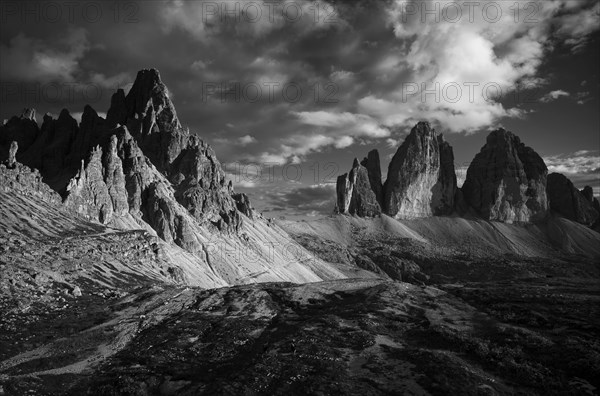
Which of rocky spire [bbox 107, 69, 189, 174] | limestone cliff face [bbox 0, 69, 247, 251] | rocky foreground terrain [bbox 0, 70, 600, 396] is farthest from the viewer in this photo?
rocky spire [bbox 107, 69, 189, 174]

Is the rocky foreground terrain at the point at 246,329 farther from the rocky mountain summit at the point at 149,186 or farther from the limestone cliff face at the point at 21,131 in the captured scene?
the limestone cliff face at the point at 21,131

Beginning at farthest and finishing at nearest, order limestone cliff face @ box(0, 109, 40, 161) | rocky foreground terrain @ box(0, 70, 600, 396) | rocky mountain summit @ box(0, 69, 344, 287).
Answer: limestone cliff face @ box(0, 109, 40, 161)
rocky mountain summit @ box(0, 69, 344, 287)
rocky foreground terrain @ box(0, 70, 600, 396)

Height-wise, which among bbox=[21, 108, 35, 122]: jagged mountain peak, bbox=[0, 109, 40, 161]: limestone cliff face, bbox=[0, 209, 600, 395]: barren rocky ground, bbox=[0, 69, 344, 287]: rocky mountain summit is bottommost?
bbox=[0, 209, 600, 395]: barren rocky ground

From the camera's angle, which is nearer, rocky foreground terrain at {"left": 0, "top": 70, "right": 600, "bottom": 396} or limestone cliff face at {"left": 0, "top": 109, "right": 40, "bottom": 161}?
rocky foreground terrain at {"left": 0, "top": 70, "right": 600, "bottom": 396}

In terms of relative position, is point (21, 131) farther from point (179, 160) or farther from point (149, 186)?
point (149, 186)

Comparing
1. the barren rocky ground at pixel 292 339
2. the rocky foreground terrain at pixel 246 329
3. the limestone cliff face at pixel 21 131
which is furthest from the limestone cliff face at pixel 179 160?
the barren rocky ground at pixel 292 339

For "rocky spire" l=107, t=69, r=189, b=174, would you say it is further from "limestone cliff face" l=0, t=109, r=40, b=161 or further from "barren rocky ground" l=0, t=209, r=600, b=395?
"barren rocky ground" l=0, t=209, r=600, b=395

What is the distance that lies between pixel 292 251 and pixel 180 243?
70.3 m

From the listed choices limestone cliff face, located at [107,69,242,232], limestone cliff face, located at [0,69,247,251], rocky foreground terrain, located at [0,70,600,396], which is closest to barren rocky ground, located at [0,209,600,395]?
rocky foreground terrain, located at [0,70,600,396]

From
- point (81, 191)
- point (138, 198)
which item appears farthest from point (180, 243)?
point (81, 191)

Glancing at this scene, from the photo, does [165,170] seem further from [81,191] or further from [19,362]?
[19,362]

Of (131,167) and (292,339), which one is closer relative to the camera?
(292,339)

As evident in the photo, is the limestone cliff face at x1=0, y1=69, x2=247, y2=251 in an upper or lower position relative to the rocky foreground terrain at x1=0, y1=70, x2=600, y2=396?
upper

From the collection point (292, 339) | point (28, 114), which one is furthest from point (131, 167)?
point (292, 339)
